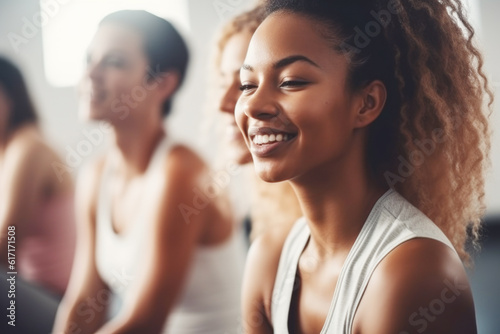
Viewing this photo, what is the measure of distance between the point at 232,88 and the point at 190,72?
0.39 feet

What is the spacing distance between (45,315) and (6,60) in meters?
0.49

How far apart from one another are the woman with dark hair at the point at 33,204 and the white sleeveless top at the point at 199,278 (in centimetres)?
A: 14

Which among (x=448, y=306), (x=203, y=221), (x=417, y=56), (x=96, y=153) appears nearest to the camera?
(x=448, y=306)

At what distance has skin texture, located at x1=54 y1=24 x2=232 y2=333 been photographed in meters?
0.88

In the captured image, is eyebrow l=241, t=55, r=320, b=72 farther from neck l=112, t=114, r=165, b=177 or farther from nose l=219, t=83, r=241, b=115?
neck l=112, t=114, r=165, b=177

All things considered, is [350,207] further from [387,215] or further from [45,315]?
[45,315]

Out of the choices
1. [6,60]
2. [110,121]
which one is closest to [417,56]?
[110,121]

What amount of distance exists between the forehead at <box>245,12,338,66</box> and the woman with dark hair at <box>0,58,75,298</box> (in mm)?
550

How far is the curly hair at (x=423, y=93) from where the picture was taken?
63 cm

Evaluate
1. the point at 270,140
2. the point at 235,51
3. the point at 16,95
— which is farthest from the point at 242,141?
the point at 16,95

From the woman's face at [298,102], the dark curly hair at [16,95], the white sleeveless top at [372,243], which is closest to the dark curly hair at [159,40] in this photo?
the dark curly hair at [16,95]

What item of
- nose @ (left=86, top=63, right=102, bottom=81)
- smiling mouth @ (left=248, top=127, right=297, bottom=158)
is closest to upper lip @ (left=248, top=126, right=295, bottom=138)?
smiling mouth @ (left=248, top=127, right=297, bottom=158)

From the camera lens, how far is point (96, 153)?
1.00 m

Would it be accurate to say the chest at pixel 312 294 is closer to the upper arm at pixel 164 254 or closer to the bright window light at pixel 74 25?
the upper arm at pixel 164 254
